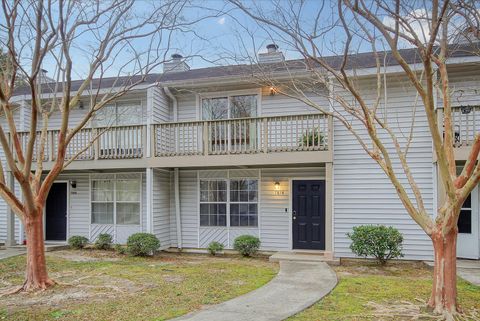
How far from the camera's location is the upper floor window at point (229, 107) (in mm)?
12406

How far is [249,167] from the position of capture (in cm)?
1209

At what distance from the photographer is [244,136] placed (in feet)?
37.8

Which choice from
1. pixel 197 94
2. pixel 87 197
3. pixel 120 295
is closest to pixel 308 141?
pixel 197 94

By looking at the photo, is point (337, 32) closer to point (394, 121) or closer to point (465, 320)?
point (394, 121)

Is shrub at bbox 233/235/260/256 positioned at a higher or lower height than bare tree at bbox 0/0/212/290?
lower

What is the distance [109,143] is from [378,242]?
8620 mm

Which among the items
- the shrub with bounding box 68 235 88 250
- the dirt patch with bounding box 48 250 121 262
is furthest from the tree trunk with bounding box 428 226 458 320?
the shrub with bounding box 68 235 88 250

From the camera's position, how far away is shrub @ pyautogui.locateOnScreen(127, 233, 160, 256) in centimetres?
1102

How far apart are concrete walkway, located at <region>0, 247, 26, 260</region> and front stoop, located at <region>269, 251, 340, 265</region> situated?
295 inches

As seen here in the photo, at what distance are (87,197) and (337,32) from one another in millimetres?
9998

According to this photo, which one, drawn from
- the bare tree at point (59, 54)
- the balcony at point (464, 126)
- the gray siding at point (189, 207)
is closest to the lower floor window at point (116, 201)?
the gray siding at point (189, 207)

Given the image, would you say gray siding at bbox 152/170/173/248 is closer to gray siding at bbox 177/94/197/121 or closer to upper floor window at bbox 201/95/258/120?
gray siding at bbox 177/94/197/121

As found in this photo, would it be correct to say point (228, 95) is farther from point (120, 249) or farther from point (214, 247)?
point (120, 249)

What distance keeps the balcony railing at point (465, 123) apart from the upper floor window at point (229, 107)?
561 centimetres
